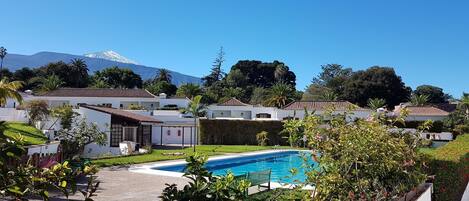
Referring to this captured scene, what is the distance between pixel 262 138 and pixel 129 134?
14.1 meters

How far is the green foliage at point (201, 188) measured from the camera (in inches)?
140

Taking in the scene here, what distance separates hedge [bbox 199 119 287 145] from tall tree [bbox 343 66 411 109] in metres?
49.4

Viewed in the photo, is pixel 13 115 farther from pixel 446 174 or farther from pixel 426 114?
pixel 426 114

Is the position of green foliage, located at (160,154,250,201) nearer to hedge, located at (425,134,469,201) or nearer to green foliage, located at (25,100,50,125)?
hedge, located at (425,134,469,201)

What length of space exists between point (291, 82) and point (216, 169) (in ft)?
323

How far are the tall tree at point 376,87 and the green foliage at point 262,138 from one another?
166 feet

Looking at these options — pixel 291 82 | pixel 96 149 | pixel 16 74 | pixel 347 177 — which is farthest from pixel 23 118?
pixel 291 82

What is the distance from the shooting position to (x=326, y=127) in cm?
690

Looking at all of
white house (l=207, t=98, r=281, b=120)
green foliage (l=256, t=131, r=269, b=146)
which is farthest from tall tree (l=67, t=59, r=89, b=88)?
green foliage (l=256, t=131, r=269, b=146)

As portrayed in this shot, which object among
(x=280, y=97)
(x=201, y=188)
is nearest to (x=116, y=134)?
(x=201, y=188)

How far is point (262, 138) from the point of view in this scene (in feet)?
144

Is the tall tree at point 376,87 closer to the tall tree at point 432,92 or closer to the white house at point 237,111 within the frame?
the tall tree at point 432,92

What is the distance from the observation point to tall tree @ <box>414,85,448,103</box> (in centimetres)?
12517

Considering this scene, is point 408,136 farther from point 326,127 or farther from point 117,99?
point 117,99
